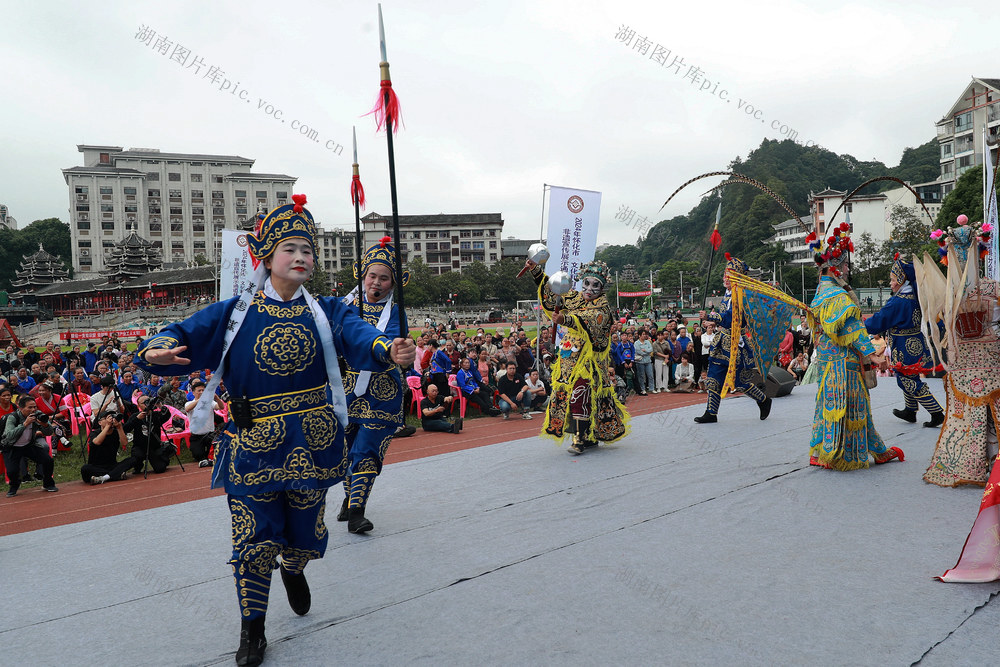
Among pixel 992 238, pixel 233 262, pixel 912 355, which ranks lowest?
pixel 912 355

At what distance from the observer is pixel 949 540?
12.7ft

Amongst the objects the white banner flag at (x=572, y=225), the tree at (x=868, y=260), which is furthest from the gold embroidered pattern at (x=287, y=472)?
the tree at (x=868, y=260)

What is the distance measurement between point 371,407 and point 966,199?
117 feet

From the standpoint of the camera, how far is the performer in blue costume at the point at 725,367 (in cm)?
759

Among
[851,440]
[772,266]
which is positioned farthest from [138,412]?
[772,266]

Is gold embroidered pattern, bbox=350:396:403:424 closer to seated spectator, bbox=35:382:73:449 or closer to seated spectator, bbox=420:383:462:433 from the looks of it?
seated spectator, bbox=420:383:462:433

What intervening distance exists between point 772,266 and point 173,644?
6120 centimetres

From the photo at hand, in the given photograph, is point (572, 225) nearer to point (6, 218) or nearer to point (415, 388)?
point (415, 388)

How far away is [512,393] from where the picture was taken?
11.8 meters

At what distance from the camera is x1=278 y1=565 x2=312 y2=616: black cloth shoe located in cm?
326

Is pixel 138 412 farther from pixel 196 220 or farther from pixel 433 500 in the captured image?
pixel 196 220

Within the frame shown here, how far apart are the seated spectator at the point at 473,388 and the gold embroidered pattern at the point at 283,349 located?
8.37 m

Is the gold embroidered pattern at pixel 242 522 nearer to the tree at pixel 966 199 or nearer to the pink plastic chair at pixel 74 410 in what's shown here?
the pink plastic chair at pixel 74 410

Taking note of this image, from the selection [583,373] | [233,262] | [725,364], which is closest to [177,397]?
[233,262]
